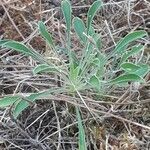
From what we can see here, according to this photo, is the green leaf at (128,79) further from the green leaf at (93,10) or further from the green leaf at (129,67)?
the green leaf at (93,10)

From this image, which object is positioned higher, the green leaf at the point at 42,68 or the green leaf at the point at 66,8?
the green leaf at the point at 66,8

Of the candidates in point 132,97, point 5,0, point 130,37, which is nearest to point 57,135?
point 132,97

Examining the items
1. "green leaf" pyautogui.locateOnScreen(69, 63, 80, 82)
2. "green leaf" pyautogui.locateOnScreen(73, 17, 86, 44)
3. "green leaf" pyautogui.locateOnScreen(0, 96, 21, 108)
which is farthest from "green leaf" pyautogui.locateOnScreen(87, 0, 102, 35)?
"green leaf" pyautogui.locateOnScreen(0, 96, 21, 108)

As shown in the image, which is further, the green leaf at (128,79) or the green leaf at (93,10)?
the green leaf at (93,10)

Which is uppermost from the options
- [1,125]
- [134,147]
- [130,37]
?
[130,37]

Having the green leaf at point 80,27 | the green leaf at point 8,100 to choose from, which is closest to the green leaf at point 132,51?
the green leaf at point 80,27

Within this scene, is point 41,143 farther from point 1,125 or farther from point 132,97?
point 132,97

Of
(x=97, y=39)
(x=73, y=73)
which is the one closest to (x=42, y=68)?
(x=73, y=73)

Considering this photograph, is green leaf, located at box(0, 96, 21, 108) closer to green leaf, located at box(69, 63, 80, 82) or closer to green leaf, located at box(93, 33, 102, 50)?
green leaf, located at box(69, 63, 80, 82)

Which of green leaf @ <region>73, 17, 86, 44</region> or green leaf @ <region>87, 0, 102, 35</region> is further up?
green leaf @ <region>87, 0, 102, 35</region>
